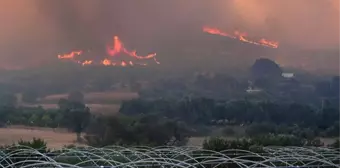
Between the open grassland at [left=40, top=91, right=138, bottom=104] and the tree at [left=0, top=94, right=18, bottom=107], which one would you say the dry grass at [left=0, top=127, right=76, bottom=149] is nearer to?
the tree at [left=0, top=94, right=18, bottom=107]

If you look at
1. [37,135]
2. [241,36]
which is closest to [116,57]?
[37,135]

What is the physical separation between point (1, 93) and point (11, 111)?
52cm

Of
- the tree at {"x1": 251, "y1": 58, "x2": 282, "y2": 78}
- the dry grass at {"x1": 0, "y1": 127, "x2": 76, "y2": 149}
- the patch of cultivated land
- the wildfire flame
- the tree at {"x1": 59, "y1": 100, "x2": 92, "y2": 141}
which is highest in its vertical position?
the wildfire flame

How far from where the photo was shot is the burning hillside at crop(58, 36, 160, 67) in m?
13.0

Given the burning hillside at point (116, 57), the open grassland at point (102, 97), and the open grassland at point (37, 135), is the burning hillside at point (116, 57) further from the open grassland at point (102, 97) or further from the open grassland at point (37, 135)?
the open grassland at point (37, 135)

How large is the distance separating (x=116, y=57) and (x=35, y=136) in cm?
266

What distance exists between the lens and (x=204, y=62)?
13.4 metres

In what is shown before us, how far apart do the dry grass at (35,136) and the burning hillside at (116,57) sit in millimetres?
1779

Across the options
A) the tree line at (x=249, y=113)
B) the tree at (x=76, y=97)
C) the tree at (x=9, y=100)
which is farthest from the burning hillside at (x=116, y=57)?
the tree at (x=9, y=100)

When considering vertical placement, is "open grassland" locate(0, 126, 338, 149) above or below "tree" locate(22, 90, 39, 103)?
below

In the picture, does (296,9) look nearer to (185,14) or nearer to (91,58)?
(185,14)

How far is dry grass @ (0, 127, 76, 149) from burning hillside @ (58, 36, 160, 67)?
1.78m

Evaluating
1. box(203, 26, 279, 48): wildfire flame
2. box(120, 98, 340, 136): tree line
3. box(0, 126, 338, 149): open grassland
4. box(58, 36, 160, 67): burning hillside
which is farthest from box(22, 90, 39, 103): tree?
box(203, 26, 279, 48): wildfire flame

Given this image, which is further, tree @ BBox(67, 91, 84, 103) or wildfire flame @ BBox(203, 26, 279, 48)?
wildfire flame @ BBox(203, 26, 279, 48)
